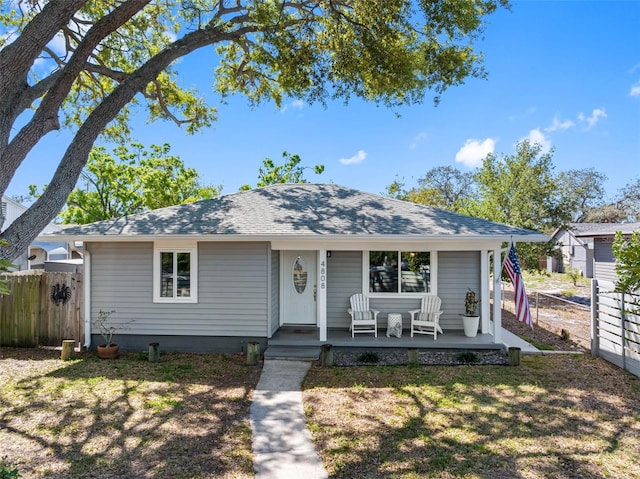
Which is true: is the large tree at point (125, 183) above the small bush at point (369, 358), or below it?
above

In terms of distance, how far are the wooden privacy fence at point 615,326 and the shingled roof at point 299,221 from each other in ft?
6.07

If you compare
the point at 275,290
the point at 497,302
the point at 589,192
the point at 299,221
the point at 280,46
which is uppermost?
the point at 589,192

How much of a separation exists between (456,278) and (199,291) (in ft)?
19.9

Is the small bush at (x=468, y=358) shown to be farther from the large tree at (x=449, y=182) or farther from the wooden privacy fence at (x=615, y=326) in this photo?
the large tree at (x=449, y=182)

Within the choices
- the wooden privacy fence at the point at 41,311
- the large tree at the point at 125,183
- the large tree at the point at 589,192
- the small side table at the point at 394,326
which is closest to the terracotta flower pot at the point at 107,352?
the wooden privacy fence at the point at 41,311

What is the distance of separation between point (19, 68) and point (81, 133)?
1.08 metres

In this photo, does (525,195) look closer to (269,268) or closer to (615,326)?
(615,326)

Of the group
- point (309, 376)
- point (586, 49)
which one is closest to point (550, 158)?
point (586, 49)

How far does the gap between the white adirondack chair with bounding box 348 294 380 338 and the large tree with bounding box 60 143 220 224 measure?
17203 mm

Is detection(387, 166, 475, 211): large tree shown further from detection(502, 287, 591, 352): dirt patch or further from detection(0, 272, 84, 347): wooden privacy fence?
detection(0, 272, 84, 347): wooden privacy fence

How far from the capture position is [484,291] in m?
9.16

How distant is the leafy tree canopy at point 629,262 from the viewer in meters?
5.82

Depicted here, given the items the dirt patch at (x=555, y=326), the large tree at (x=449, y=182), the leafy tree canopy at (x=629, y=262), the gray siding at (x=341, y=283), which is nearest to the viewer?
the leafy tree canopy at (x=629, y=262)

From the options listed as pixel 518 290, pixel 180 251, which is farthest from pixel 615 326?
pixel 180 251
